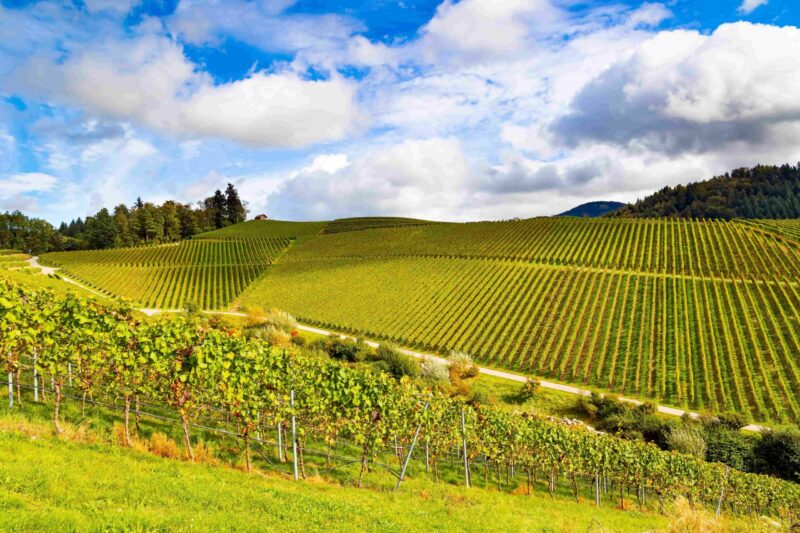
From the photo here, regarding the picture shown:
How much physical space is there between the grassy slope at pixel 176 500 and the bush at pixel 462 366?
111ft

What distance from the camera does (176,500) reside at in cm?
1011

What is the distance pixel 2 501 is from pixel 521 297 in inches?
2605

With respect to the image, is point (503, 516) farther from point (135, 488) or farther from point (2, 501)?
point (2, 501)

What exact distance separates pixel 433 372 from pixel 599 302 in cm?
3133

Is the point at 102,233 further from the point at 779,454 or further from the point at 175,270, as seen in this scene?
the point at 779,454

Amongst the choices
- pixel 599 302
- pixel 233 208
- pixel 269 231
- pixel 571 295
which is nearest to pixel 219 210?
pixel 233 208

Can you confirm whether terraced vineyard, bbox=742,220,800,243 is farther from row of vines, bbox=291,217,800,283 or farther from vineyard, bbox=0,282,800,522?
vineyard, bbox=0,282,800,522

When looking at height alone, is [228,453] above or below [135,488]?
below

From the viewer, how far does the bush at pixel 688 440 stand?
3455 cm

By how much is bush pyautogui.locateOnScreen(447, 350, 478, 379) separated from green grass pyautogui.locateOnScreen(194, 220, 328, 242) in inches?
3604

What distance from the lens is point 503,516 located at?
48.6 ft

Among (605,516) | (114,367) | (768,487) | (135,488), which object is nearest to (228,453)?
(114,367)

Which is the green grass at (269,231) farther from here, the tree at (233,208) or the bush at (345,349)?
the bush at (345,349)

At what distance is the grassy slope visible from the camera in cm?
855
